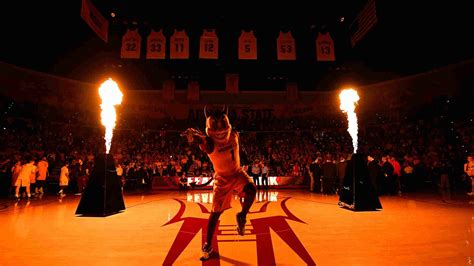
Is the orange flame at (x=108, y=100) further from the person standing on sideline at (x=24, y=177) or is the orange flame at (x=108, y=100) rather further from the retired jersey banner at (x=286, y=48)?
the person standing on sideline at (x=24, y=177)

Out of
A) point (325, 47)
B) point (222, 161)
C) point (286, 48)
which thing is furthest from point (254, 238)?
point (325, 47)

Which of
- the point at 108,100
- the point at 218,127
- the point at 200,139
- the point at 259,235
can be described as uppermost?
the point at 108,100

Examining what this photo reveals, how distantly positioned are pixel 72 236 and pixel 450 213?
870cm

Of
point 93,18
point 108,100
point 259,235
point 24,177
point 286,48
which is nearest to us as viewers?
point 259,235

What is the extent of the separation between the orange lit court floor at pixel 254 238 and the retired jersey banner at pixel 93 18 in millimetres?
5507

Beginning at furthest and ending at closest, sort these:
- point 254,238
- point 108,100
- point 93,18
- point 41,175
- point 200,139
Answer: point 41,175 → point 93,18 → point 108,100 → point 254,238 → point 200,139

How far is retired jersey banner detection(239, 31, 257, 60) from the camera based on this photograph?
10.0 meters

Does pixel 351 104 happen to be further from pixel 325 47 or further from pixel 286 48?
pixel 286 48

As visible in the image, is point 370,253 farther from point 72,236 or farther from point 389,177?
point 389,177

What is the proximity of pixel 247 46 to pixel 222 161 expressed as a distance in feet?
22.9

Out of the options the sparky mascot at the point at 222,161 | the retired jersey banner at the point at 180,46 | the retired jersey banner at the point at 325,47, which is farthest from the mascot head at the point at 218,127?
the retired jersey banner at the point at 325,47

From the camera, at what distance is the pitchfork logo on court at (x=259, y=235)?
12.6 ft

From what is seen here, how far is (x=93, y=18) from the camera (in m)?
8.43

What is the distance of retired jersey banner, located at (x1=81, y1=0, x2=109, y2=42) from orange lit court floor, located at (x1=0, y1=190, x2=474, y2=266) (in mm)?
5507
